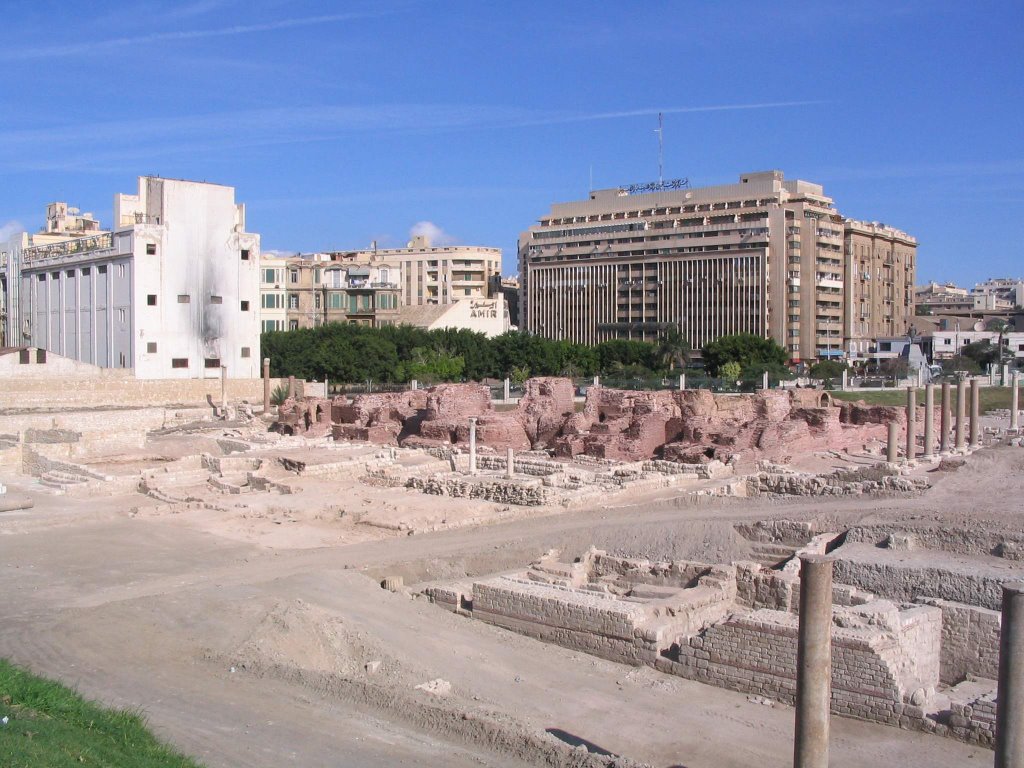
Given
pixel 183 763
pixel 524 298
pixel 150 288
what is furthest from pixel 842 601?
pixel 524 298

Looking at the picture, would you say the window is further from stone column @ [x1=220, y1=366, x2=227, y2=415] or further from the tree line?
stone column @ [x1=220, y1=366, x2=227, y2=415]

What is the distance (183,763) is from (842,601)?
8423mm

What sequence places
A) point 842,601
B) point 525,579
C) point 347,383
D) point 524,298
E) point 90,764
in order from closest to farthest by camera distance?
point 90,764, point 842,601, point 525,579, point 347,383, point 524,298

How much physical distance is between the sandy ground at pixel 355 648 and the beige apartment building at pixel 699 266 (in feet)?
190

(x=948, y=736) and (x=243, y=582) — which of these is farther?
(x=243, y=582)

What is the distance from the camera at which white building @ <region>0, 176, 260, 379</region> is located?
42.2 m

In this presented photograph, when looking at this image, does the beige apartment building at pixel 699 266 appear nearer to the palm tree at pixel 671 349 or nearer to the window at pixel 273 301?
the palm tree at pixel 671 349

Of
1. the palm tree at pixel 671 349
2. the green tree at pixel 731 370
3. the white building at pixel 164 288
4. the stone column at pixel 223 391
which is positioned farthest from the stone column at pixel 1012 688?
the palm tree at pixel 671 349

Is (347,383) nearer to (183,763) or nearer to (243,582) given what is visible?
(243,582)

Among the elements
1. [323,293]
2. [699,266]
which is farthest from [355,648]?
[699,266]

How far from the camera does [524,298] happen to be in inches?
3666

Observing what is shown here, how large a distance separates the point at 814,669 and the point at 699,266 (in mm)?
72819

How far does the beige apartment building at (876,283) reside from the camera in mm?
78938

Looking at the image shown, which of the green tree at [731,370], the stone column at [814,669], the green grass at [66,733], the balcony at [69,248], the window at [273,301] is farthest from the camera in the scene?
the window at [273,301]
